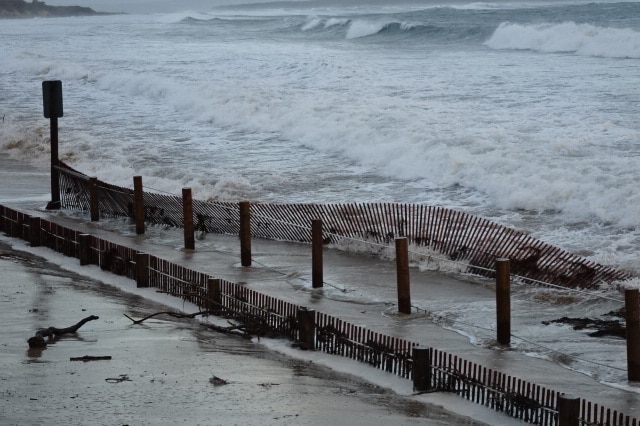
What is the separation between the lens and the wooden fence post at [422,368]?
9.03m

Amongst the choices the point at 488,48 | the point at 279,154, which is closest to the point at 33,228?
the point at 279,154

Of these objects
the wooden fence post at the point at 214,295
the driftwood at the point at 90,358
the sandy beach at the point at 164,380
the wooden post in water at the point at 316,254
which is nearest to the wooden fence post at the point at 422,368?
the sandy beach at the point at 164,380

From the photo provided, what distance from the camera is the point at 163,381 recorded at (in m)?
8.80

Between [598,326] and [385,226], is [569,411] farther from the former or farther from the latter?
[385,226]

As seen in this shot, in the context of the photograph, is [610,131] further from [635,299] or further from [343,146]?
[635,299]

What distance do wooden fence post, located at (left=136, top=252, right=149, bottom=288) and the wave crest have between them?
4390 centimetres

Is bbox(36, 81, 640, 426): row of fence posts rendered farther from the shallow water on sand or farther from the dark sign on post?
the shallow water on sand

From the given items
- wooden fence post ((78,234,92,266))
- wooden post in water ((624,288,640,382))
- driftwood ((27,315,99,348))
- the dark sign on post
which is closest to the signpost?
the dark sign on post

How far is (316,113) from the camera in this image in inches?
1380

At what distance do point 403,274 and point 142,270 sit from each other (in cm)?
337

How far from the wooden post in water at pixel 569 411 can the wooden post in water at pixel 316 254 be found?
6.22m

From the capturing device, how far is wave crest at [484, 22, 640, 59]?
5494cm

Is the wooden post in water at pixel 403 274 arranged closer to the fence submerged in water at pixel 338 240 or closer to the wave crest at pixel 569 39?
the fence submerged in water at pixel 338 240

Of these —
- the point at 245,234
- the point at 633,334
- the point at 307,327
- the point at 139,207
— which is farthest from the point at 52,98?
the point at 633,334
